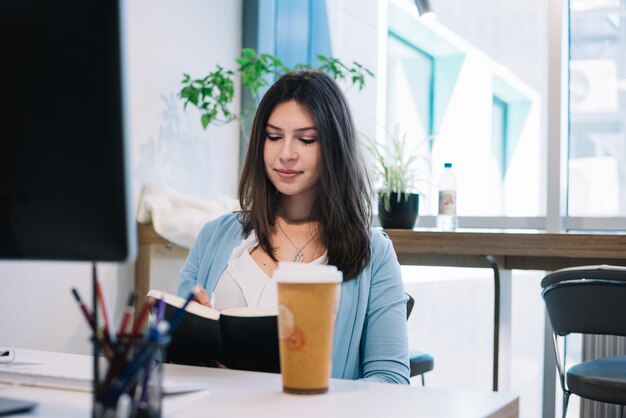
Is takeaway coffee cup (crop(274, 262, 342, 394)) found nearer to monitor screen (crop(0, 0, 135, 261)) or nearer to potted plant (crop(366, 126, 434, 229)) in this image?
monitor screen (crop(0, 0, 135, 261))

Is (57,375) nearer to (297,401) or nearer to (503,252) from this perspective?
(297,401)

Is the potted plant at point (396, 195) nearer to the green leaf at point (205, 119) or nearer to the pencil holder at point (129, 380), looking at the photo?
the green leaf at point (205, 119)

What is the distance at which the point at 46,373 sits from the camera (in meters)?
0.94

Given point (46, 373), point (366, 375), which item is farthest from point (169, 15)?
point (46, 373)

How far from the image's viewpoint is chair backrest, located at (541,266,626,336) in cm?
188

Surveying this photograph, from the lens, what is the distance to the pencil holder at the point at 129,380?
66 cm

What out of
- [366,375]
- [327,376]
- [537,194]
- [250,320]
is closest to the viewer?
[327,376]

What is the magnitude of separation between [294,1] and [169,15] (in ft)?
2.27

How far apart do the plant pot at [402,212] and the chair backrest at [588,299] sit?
96 cm

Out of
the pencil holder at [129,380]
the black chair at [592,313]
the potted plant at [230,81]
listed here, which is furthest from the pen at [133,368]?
the potted plant at [230,81]

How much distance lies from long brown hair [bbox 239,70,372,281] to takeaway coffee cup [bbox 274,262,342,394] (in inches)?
24.4

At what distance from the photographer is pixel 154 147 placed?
323 cm

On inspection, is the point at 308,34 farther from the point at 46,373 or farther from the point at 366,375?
the point at 46,373

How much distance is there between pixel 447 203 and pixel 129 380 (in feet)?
7.88
